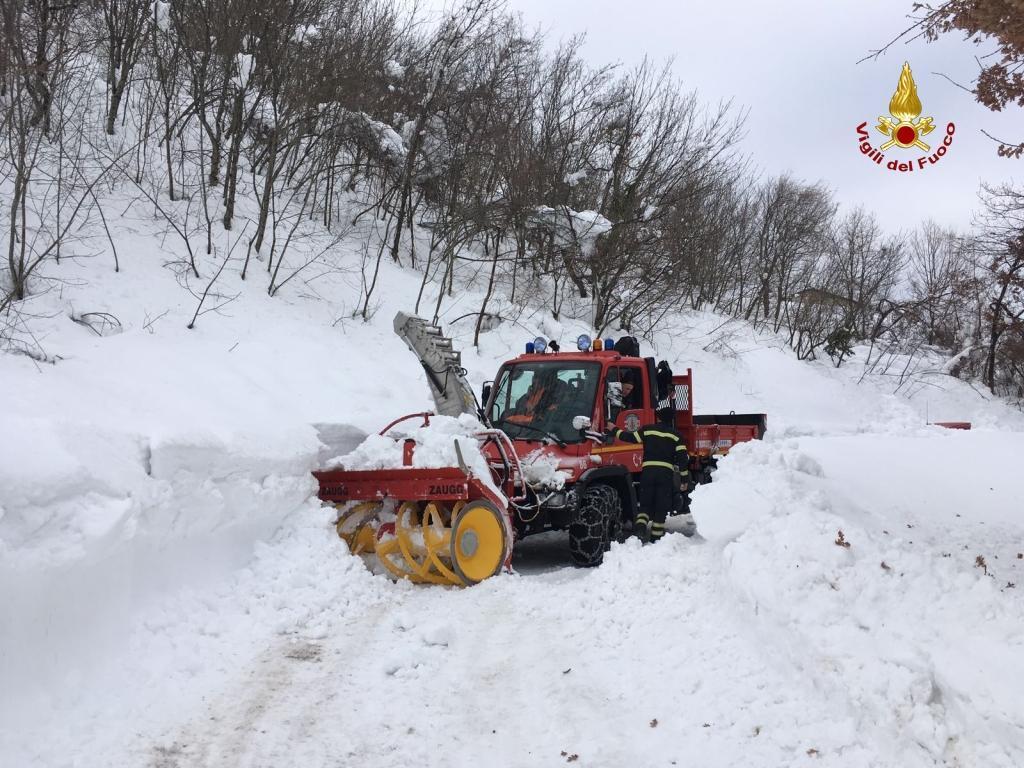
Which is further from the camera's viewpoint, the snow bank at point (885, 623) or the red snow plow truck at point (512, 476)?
the red snow plow truck at point (512, 476)

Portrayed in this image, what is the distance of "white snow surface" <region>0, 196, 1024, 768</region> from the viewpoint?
3596 millimetres

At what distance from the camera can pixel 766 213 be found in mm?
35031

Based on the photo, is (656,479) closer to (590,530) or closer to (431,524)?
(590,530)

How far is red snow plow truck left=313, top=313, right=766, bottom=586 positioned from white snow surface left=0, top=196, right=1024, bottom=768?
30cm

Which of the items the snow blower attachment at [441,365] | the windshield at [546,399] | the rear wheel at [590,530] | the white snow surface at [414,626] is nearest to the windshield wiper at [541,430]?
the windshield at [546,399]

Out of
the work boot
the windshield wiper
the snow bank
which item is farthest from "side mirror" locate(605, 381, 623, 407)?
the snow bank

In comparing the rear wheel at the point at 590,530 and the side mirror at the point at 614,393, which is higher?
the side mirror at the point at 614,393

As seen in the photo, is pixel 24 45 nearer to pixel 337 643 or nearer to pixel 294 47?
pixel 294 47

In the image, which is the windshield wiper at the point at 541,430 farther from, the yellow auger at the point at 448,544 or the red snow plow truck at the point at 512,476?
the yellow auger at the point at 448,544

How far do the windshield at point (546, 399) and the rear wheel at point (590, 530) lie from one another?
2.26 ft

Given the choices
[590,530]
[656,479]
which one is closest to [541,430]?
[590,530]

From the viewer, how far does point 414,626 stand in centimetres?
539

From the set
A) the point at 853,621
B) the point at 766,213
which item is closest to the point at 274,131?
the point at 853,621

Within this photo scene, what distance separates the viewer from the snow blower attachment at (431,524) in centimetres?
642
